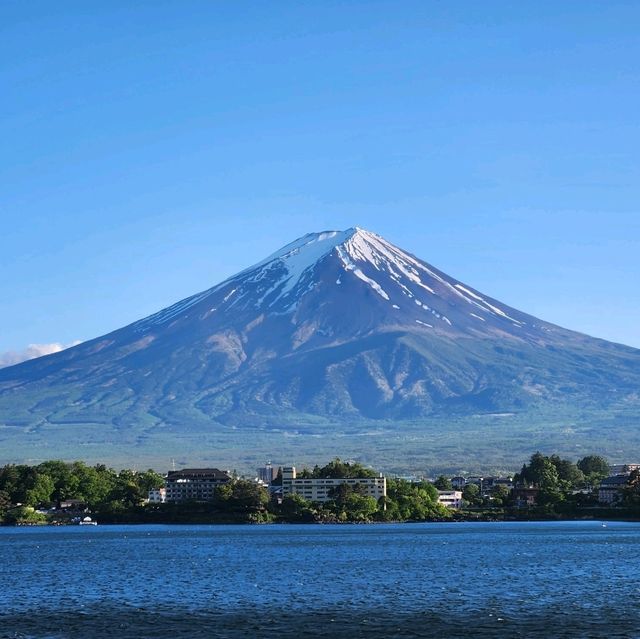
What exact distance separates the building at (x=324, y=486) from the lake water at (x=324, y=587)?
31.1 m

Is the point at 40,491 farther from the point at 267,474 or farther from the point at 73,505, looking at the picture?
the point at 267,474

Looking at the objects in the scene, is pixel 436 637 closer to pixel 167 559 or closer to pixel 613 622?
pixel 613 622

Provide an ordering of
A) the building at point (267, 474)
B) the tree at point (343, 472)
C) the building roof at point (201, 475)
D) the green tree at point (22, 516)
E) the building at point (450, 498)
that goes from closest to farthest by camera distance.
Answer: the green tree at point (22, 516)
the tree at point (343, 472)
the building roof at point (201, 475)
the building at point (450, 498)
the building at point (267, 474)

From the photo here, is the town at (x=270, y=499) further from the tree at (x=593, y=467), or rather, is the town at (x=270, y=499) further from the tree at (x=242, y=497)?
the tree at (x=593, y=467)

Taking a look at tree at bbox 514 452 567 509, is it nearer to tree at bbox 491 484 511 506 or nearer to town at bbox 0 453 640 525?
town at bbox 0 453 640 525

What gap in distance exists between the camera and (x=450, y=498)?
120812mm

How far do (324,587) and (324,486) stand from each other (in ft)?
222

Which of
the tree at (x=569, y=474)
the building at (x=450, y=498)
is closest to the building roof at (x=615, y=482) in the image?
the tree at (x=569, y=474)

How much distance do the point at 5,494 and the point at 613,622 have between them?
7981 cm

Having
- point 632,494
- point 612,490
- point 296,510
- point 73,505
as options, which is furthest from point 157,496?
point 632,494

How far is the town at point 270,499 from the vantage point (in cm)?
10350

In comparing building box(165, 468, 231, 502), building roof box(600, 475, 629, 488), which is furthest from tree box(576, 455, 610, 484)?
building box(165, 468, 231, 502)

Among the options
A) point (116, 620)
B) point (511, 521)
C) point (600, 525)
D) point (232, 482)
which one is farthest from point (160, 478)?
point (116, 620)

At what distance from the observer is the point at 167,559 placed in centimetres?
5916
